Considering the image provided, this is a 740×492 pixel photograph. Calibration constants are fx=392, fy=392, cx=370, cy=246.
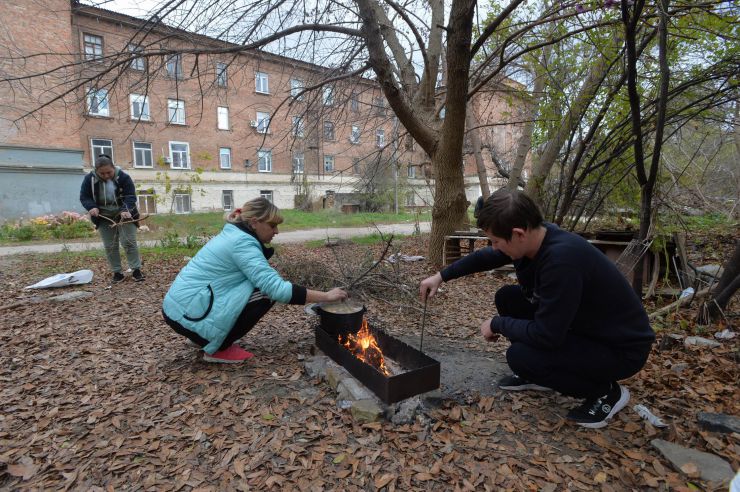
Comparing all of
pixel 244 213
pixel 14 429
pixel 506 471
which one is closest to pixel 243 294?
pixel 244 213

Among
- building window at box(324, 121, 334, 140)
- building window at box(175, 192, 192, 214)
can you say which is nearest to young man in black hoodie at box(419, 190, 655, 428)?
building window at box(324, 121, 334, 140)

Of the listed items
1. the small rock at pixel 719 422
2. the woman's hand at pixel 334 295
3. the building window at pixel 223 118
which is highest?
the building window at pixel 223 118

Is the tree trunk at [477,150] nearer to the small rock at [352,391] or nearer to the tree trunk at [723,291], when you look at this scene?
the tree trunk at [723,291]

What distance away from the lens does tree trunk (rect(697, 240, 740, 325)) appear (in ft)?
10.8

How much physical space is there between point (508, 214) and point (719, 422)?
1.63 m

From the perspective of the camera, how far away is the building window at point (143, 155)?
781 inches

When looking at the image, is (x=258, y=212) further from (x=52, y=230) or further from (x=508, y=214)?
(x=52, y=230)

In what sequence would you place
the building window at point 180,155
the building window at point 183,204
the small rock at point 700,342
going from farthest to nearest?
1. the building window at point 180,155
2. the building window at point 183,204
3. the small rock at point 700,342

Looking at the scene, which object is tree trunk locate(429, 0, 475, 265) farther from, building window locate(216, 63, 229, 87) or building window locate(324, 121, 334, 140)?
building window locate(216, 63, 229, 87)

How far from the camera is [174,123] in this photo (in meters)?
18.6

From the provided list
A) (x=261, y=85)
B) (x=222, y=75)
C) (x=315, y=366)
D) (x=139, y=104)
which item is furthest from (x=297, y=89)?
(x=261, y=85)

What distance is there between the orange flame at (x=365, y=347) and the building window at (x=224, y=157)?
22.0 meters

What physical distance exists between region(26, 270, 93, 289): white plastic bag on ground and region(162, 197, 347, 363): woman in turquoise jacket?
3.69m

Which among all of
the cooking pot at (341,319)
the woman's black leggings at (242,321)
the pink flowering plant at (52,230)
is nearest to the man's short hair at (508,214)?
the cooking pot at (341,319)
